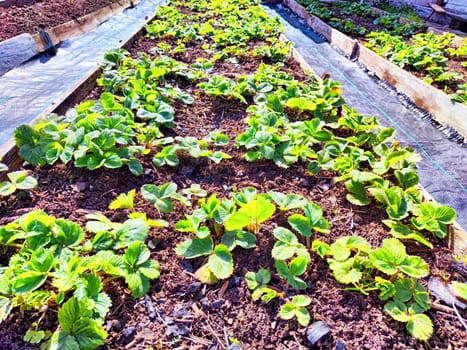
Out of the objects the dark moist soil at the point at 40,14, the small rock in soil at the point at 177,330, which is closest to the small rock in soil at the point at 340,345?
the small rock in soil at the point at 177,330

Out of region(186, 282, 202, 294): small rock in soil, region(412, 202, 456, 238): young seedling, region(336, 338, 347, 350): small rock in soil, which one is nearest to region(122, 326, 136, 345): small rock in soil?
region(186, 282, 202, 294): small rock in soil

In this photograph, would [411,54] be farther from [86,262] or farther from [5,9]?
[5,9]

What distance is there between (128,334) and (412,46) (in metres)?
5.41

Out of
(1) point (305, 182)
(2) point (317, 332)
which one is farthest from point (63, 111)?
(2) point (317, 332)

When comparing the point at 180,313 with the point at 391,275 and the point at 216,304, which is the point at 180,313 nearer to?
the point at 216,304

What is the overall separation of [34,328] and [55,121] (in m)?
1.58

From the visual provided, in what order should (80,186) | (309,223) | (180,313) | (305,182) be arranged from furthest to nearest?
(305,182), (80,186), (309,223), (180,313)

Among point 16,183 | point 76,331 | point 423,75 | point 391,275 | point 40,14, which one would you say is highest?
point 40,14

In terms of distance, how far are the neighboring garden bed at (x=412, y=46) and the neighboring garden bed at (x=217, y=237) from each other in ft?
6.53

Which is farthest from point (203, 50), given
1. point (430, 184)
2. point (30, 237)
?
point (30, 237)

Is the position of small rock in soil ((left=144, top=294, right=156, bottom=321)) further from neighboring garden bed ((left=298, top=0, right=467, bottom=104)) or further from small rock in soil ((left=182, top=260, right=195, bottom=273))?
neighboring garden bed ((left=298, top=0, right=467, bottom=104))

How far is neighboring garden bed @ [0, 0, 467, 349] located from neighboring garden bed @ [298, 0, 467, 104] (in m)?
1.99

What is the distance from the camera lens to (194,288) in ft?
5.00

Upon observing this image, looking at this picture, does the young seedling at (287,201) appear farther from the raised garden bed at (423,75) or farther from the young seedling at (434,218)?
the raised garden bed at (423,75)
